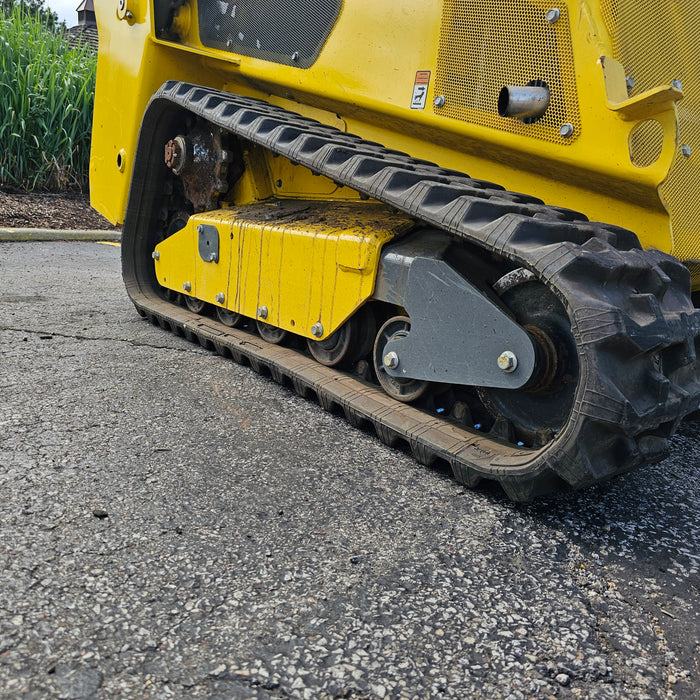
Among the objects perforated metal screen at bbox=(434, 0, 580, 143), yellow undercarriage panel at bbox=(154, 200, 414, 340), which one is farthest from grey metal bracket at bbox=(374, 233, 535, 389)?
perforated metal screen at bbox=(434, 0, 580, 143)

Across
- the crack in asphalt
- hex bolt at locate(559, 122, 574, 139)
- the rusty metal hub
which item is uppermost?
hex bolt at locate(559, 122, 574, 139)

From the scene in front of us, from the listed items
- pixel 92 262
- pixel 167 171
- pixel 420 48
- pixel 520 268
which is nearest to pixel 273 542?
pixel 520 268

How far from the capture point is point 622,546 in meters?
1.83

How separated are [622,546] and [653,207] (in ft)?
3.25

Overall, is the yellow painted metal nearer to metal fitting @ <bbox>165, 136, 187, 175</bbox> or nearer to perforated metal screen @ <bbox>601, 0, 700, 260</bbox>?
perforated metal screen @ <bbox>601, 0, 700, 260</bbox>

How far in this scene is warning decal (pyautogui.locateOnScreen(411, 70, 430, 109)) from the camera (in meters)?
2.52

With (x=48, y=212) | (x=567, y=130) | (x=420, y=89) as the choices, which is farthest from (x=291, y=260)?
(x=48, y=212)

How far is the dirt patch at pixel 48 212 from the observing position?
779 cm

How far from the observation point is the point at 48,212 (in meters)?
8.26

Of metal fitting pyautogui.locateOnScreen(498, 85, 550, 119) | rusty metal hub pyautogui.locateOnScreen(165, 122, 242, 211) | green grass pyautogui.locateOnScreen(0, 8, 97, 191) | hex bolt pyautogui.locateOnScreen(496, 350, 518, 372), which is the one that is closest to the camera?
hex bolt pyautogui.locateOnScreen(496, 350, 518, 372)

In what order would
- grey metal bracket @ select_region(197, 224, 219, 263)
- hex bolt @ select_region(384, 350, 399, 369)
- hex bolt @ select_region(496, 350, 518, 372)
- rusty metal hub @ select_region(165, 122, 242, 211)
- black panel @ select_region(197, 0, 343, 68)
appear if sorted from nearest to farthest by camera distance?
hex bolt @ select_region(496, 350, 518, 372) < hex bolt @ select_region(384, 350, 399, 369) < black panel @ select_region(197, 0, 343, 68) < grey metal bracket @ select_region(197, 224, 219, 263) < rusty metal hub @ select_region(165, 122, 242, 211)

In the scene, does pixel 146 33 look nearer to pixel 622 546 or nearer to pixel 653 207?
pixel 653 207

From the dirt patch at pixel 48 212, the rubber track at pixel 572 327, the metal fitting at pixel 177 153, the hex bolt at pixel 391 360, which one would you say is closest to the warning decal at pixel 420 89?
the rubber track at pixel 572 327

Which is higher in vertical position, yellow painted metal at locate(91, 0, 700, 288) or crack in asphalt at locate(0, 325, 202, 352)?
yellow painted metal at locate(91, 0, 700, 288)
